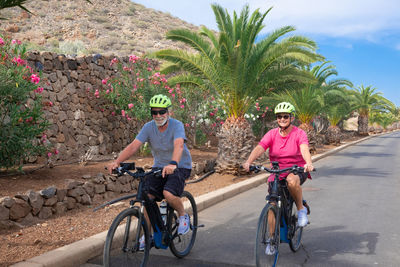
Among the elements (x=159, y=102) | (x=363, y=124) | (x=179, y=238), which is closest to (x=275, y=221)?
(x=179, y=238)

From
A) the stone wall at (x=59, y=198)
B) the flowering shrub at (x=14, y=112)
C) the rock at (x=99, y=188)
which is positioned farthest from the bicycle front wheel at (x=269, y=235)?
the flowering shrub at (x=14, y=112)

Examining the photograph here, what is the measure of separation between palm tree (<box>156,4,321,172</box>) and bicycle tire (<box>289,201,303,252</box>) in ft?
22.3

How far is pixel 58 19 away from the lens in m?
38.4

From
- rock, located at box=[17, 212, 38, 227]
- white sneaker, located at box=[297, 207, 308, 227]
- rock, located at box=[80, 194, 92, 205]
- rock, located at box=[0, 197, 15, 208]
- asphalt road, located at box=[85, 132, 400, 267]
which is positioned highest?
white sneaker, located at box=[297, 207, 308, 227]

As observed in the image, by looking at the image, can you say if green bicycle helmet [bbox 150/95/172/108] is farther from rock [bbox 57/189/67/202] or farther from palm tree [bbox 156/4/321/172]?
palm tree [bbox 156/4/321/172]

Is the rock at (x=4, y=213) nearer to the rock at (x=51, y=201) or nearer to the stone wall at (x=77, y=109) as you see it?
the rock at (x=51, y=201)

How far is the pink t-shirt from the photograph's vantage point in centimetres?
493

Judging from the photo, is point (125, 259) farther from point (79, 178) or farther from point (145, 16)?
point (145, 16)

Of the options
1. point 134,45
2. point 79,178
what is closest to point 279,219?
point 79,178

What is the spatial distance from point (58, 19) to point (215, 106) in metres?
26.6

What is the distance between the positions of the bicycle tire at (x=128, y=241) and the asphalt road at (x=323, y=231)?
68cm

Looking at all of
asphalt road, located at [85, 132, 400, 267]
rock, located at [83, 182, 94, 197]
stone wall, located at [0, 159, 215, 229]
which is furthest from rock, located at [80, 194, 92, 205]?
asphalt road, located at [85, 132, 400, 267]

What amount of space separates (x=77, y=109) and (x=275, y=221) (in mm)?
10313

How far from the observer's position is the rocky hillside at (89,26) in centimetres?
3356
